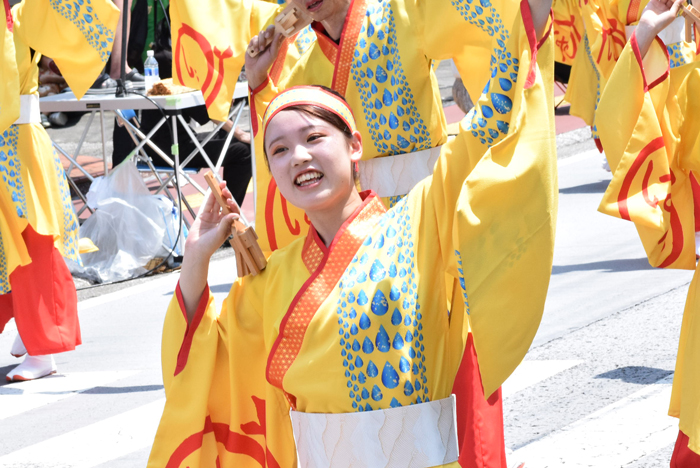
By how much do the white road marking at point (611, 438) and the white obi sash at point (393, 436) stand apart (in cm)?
121

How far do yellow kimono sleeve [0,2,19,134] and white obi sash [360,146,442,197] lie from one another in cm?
206

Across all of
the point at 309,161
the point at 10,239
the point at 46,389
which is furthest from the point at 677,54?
the point at 46,389

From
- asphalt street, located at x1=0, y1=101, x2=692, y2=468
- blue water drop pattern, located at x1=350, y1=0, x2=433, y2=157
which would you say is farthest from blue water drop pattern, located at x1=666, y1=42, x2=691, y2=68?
blue water drop pattern, located at x1=350, y1=0, x2=433, y2=157

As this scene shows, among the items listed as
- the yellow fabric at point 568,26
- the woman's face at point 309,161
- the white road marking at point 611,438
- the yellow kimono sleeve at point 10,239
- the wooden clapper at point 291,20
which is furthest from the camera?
the yellow fabric at point 568,26

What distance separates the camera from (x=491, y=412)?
2000 millimetres

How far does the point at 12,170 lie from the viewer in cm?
446

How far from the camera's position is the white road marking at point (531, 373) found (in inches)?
157

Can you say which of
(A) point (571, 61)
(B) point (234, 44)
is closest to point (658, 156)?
(B) point (234, 44)

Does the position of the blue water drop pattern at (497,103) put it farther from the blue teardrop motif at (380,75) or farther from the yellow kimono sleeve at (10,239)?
the yellow kimono sleeve at (10,239)

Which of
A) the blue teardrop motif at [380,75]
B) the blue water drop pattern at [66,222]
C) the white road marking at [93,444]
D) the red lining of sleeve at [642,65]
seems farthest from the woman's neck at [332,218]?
the blue water drop pattern at [66,222]

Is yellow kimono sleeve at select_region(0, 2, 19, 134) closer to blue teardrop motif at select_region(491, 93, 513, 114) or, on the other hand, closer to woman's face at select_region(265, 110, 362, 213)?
woman's face at select_region(265, 110, 362, 213)

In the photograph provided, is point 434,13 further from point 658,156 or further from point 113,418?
point 113,418

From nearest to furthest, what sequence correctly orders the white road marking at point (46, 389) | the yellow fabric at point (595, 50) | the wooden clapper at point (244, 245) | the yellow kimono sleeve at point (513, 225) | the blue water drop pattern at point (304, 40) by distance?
the yellow kimono sleeve at point (513, 225) → the wooden clapper at point (244, 245) → the blue water drop pattern at point (304, 40) → the white road marking at point (46, 389) → the yellow fabric at point (595, 50)

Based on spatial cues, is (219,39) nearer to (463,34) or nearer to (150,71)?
(463,34)
